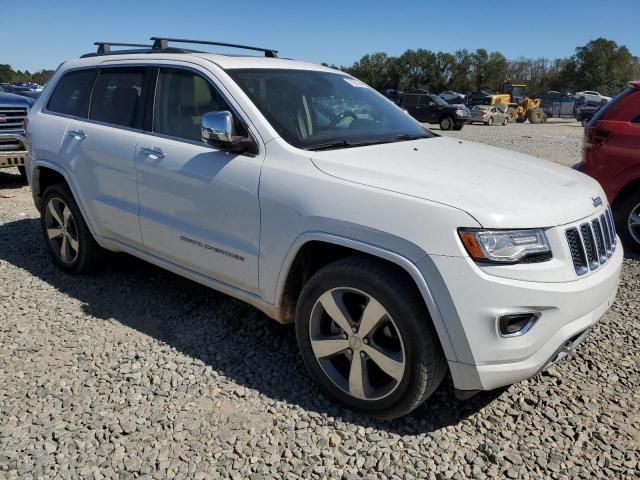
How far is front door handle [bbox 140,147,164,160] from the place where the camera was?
3.56 m

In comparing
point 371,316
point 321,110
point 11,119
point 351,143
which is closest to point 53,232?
point 321,110

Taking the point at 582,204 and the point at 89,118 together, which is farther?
the point at 89,118

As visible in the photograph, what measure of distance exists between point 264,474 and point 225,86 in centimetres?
219

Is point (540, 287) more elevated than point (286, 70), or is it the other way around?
point (286, 70)

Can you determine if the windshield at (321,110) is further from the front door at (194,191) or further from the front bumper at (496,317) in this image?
the front bumper at (496,317)

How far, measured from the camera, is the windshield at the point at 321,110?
3.20m

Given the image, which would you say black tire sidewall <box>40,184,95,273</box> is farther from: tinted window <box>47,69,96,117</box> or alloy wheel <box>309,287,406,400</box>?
alloy wheel <box>309,287,406,400</box>

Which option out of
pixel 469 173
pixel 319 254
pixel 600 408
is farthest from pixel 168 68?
pixel 600 408

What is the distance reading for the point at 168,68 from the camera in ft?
12.3

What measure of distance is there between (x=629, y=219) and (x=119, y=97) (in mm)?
4837

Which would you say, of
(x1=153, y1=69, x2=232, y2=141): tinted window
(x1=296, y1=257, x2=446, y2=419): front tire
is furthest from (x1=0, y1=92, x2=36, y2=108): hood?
(x1=296, y1=257, x2=446, y2=419): front tire

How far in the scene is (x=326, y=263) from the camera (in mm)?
3057

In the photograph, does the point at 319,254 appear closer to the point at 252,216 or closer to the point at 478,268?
the point at 252,216

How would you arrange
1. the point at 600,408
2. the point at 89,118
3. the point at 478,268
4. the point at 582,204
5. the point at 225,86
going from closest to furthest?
the point at 478,268 < the point at 582,204 < the point at 600,408 < the point at 225,86 < the point at 89,118
